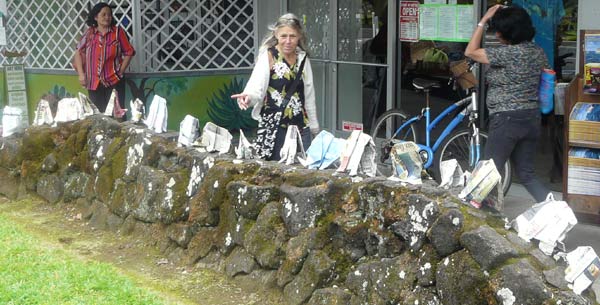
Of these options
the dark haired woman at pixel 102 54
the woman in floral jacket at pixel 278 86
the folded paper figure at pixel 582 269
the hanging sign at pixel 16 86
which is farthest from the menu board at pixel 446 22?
the hanging sign at pixel 16 86

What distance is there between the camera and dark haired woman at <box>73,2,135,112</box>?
405 inches

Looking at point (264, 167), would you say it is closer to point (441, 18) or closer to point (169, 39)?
point (441, 18)

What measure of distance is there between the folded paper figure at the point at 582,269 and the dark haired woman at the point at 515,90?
7.82 feet

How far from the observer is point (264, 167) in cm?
591

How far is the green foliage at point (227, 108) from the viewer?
11.5 m

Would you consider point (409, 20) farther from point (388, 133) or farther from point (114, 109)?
point (114, 109)

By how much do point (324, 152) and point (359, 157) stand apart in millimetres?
337

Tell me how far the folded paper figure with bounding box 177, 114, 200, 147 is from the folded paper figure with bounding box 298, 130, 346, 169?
121cm

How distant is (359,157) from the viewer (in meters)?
5.44

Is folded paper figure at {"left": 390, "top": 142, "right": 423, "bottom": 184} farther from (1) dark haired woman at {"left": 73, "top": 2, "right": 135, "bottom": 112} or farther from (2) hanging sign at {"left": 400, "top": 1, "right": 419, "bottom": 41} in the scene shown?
(1) dark haired woman at {"left": 73, "top": 2, "right": 135, "bottom": 112}

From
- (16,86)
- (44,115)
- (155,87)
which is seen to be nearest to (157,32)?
(155,87)

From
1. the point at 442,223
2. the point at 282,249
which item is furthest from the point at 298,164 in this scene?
the point at 442,223

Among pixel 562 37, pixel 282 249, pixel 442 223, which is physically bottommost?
pixel 282 249

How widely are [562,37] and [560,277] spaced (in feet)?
14.4
